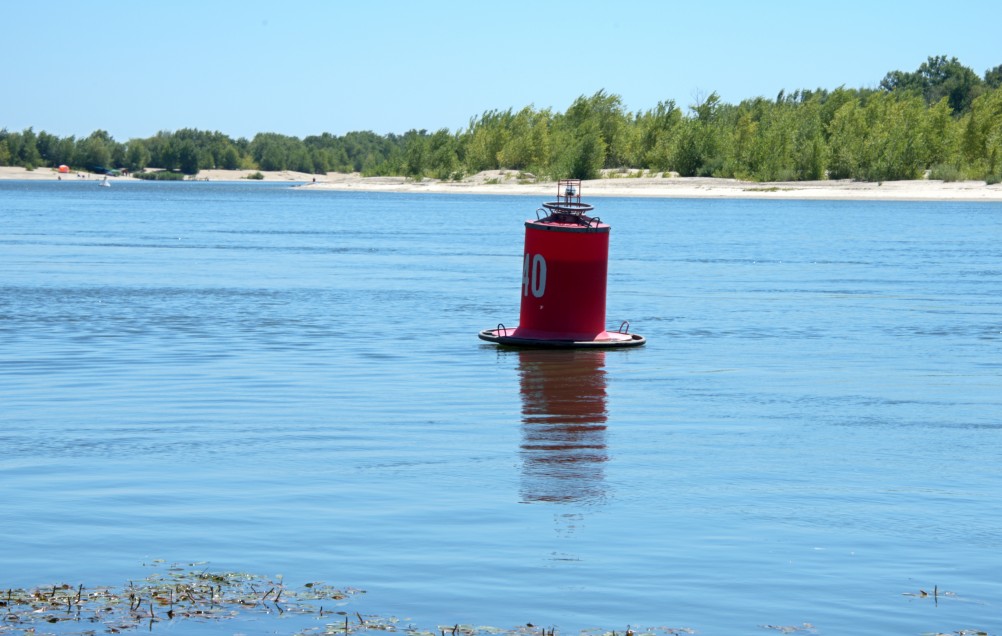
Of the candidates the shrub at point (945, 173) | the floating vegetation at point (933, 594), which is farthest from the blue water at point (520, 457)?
the shrub at point (945, 173)

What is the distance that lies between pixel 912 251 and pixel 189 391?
126 feet

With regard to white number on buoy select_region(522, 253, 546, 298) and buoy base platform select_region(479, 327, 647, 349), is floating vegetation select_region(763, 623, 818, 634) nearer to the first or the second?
white number on buoy select_region(522, 253, 546, 298)

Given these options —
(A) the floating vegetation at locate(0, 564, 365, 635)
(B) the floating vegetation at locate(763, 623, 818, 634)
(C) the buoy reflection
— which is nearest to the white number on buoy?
(C) the buoy reflection

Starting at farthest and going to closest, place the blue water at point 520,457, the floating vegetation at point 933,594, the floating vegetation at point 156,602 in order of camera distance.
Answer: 1. the blue water at point 520,457
2. the floating vegetation at point 933,594
3. the floating vegetation at point 156,602

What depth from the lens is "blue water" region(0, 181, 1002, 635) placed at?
26.8 ft

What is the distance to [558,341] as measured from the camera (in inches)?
803

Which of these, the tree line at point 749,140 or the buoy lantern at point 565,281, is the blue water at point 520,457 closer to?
the buoy lantern at point 565,281

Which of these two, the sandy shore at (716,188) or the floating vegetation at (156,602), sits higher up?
the sandy shore at (716,188)

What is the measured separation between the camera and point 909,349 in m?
22.0

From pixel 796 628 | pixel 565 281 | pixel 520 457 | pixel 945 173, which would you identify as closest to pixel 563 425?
pixel 520 457

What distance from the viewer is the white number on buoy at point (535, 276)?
65.2 ft

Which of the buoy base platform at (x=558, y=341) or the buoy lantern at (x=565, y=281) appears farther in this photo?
the buoy base platform at (x=558, y=341)

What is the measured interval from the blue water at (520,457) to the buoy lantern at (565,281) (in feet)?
2.16

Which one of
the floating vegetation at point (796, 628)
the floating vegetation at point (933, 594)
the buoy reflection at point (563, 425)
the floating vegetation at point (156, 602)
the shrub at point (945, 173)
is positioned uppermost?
the shrub at point (945, 173)
